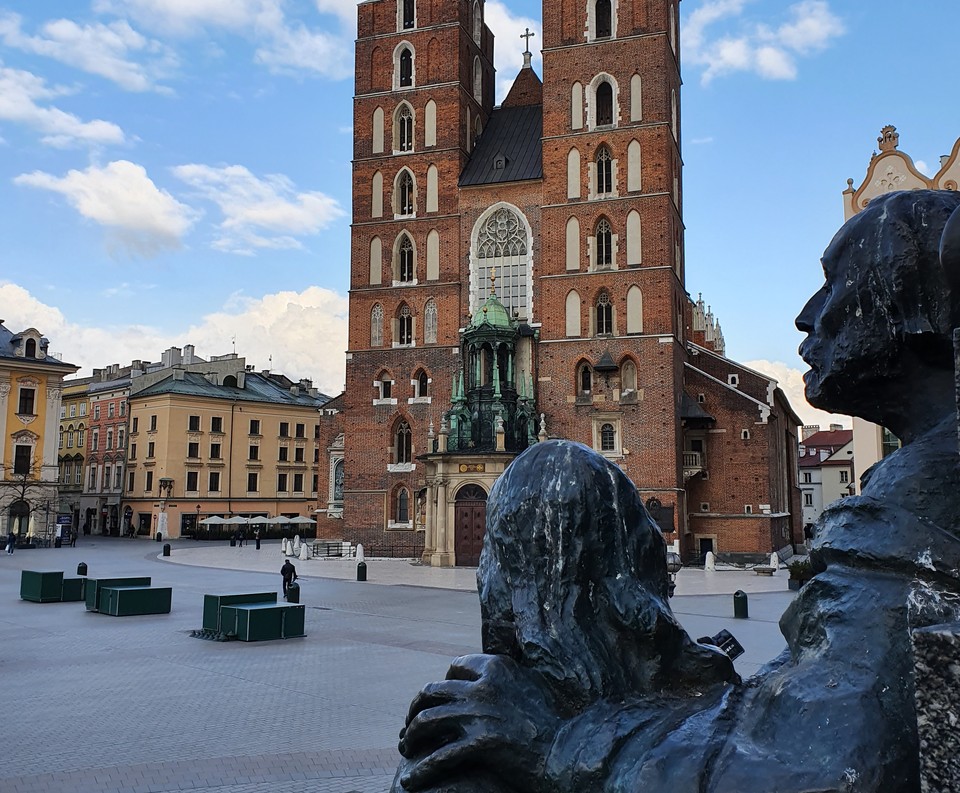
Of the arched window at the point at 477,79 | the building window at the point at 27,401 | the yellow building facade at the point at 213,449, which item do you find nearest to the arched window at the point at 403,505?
the arched window at the point at 477,79

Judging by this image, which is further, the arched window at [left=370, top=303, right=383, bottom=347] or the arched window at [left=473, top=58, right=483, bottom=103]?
the arched window at [left=473, top=58, right=483, bottom=103]

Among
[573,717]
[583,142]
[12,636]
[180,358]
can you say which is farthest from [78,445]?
[573,717]

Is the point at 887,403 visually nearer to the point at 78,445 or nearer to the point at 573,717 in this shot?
the point at 573,717

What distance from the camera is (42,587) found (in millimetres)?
20062

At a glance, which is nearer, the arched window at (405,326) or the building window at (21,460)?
the arched window at (405,326)

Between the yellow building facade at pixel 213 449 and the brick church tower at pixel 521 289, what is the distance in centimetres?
2481

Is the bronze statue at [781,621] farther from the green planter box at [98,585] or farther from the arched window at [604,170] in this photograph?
the arched window at [604,170]

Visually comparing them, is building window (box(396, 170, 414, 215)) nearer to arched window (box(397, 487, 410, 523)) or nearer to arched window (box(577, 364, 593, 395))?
arched window (box(577, 364, 593, 395))

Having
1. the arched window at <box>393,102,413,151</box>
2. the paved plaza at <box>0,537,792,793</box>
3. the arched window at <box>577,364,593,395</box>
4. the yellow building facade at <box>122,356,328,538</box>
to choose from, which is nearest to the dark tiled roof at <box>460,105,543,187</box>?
the arched window at <box>393,102,413,151</box>

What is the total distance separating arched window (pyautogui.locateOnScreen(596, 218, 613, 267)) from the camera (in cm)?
3600

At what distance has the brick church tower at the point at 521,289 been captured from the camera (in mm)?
34625

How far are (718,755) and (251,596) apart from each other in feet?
51.0

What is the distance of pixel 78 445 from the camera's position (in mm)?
67000

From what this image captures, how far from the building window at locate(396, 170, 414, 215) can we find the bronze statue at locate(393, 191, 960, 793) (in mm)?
37438
